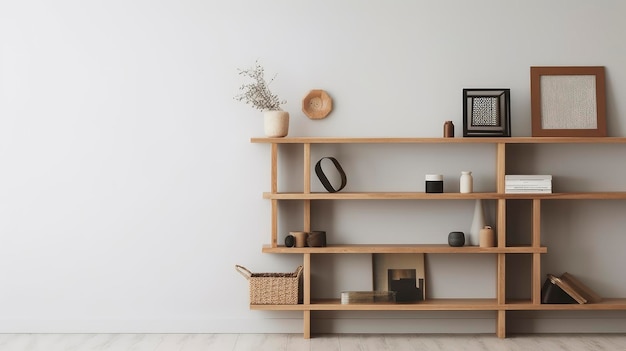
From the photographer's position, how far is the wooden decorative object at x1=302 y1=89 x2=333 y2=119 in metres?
4.71

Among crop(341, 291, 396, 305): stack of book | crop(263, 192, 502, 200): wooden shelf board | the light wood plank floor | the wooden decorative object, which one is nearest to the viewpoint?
the light wood plank floor

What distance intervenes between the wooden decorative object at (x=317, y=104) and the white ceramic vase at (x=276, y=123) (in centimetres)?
19

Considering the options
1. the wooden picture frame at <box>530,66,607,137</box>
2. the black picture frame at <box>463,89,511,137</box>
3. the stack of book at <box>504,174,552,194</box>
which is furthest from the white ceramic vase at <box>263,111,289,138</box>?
the wooden picture frame at <box>530,66,607,137</box>

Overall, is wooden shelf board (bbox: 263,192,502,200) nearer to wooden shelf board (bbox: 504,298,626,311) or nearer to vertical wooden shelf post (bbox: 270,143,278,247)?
vertical wooden shelf post (bbox: 270,143,278,247)

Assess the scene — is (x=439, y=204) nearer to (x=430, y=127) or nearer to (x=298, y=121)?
(x=430, y=127)

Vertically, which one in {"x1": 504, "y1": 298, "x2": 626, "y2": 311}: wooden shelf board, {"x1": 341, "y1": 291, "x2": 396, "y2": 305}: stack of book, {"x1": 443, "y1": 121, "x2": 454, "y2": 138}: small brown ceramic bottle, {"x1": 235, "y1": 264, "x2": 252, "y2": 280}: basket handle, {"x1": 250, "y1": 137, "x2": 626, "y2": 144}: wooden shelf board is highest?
{"x1": 443, "y1": 121, "x2": 454, "y2": 138}: small brown ceramic bottle

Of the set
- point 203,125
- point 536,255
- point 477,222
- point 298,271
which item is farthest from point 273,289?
point 536,255

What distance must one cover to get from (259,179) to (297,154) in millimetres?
277

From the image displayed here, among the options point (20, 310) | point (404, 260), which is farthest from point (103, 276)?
point (404, 260)

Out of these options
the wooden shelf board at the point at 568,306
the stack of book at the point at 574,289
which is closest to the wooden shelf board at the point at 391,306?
the wooden shelf board at the point at 568,306

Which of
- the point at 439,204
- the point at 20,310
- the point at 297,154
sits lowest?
the point at 20,310

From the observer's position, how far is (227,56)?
475 centimetres

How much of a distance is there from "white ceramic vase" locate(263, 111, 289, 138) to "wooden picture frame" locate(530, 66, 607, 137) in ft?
4.84

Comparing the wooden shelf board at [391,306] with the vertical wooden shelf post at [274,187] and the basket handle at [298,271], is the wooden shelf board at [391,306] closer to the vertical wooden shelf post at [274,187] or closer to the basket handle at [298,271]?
the basket handle at [298,271]
